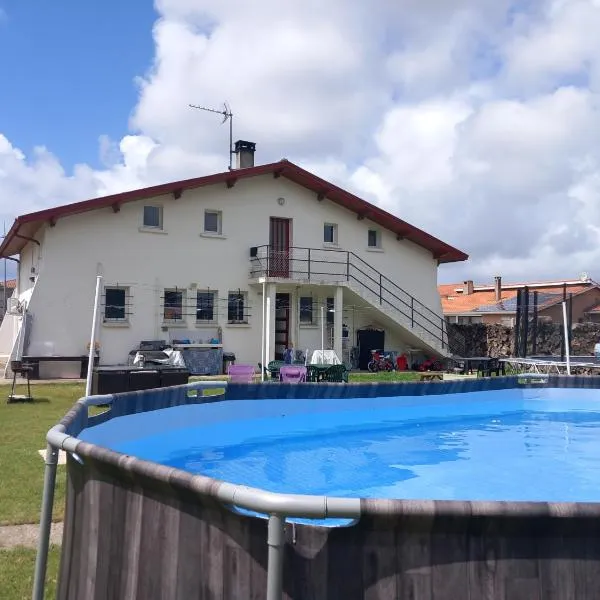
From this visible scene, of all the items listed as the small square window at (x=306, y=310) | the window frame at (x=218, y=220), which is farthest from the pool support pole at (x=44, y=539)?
the small square window at (x=306, y=310)

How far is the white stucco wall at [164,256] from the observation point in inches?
872

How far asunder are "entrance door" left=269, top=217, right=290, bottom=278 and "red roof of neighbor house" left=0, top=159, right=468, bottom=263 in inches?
77.1

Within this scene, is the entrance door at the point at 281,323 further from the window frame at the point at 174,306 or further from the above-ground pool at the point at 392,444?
the above-ground pool at the point at 392,444

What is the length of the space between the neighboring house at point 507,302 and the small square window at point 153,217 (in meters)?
22.7

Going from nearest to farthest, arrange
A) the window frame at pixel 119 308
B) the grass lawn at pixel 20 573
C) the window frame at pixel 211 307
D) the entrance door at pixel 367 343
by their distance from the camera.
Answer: the grass lawn at pixel 20 573 → the window frame at pixel 119 308 → the window frame at pixel 211 307 → the entrance door at pixel 367 343

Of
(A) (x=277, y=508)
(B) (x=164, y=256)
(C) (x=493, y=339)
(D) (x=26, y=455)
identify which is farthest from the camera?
(C) (x=493, y=339)

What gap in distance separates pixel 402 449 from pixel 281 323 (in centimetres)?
1562

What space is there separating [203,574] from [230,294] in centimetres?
2252

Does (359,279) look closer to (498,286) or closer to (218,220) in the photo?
(218,220)

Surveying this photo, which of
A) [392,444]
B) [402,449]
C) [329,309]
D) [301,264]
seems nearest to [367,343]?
[329,309]

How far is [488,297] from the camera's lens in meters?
52.5

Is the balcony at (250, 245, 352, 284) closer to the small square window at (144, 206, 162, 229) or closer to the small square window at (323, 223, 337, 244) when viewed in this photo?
the small square window at (323, 223, 337, 244)

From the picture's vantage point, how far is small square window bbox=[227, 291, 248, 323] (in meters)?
25.2

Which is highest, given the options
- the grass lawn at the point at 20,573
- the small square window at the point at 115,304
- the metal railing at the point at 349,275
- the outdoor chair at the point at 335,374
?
the metal railing at the point at 349,275
